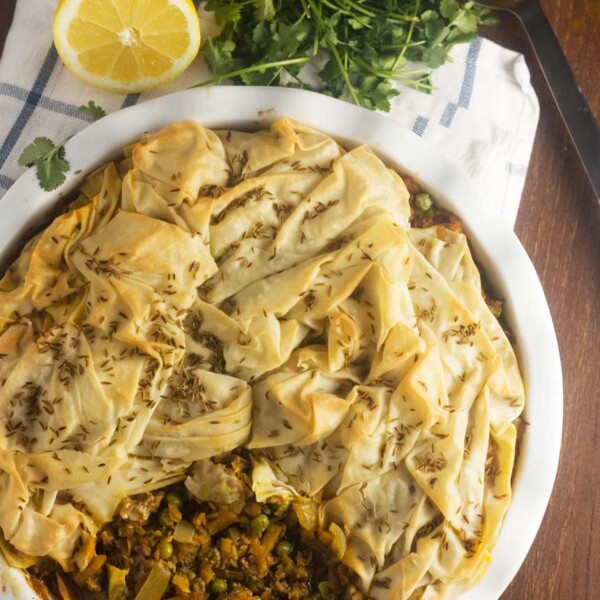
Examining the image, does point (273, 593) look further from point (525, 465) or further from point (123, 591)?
point (525, 465)

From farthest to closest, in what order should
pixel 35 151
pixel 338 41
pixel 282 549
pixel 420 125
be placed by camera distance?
pixel 420 125, pixel 338 41, pixel 35 151, pixel 282 549

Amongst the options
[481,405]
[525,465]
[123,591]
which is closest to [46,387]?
[123,591]

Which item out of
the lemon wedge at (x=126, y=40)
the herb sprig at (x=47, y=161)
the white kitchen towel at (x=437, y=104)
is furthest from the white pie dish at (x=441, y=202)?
the white kitchen towel at (x=437, y=104)

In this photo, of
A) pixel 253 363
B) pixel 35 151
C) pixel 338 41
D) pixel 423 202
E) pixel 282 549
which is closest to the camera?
pixel 253 363

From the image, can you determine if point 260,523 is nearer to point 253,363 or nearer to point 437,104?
point 253,363

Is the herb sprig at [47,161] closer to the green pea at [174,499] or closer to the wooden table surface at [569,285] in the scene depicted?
the wooden table surface at [569,285]

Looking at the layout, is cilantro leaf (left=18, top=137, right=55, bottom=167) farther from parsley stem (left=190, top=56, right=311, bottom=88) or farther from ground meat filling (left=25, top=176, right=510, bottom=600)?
ground meat filling (left=25, top=176, right=510, bottom=600)

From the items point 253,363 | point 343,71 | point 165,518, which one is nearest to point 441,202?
point 343,71

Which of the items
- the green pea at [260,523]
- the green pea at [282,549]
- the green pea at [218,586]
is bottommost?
the green pea at [218,586]
